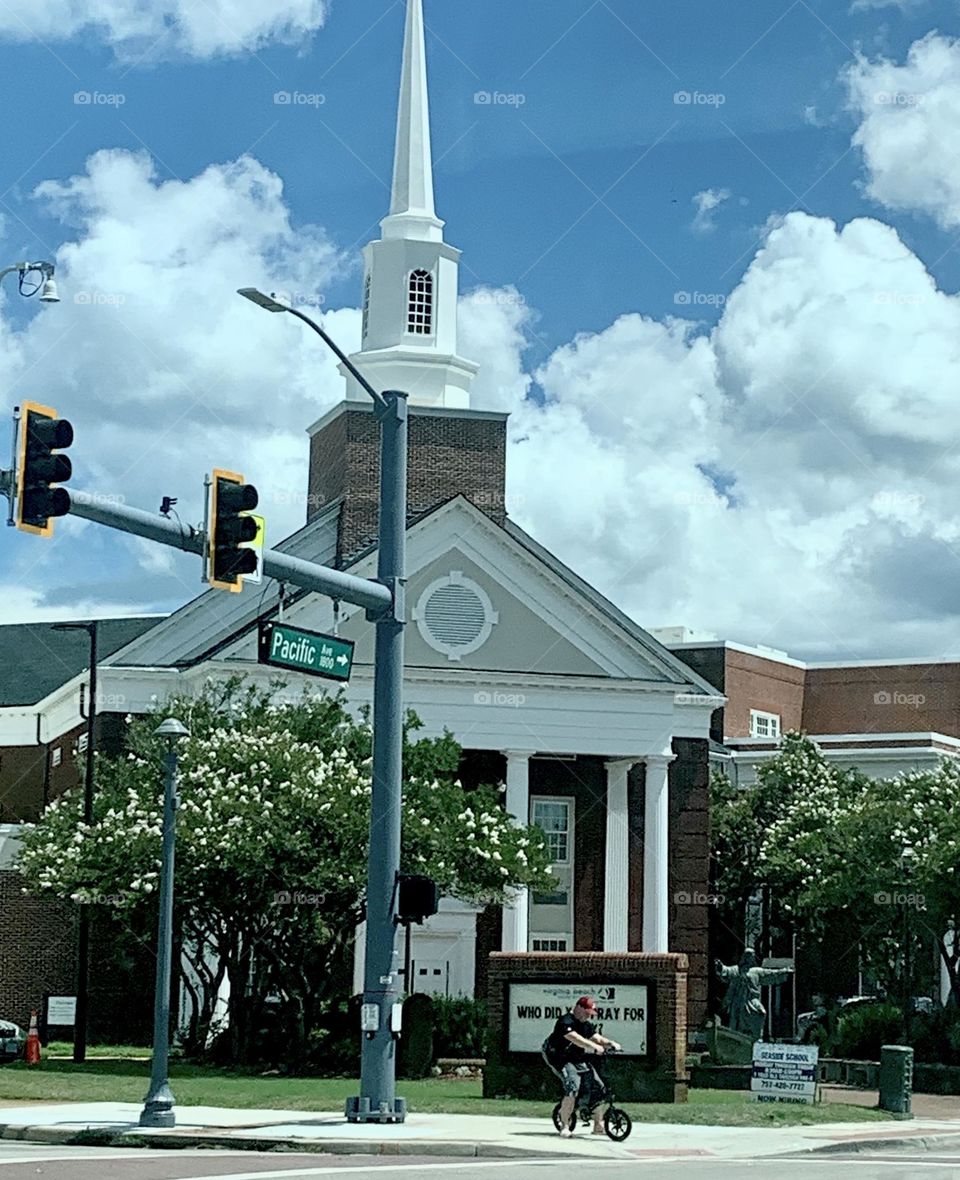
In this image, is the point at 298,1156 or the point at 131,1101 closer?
the point at 298,1156

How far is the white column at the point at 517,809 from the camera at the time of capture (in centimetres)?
4794

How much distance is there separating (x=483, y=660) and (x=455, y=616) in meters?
1.29

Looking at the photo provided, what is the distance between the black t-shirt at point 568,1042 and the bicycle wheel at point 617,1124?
2.69ft

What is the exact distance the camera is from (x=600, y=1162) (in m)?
20.3

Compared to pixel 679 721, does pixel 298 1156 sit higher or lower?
lower

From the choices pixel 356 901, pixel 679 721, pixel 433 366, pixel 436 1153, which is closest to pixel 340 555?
pixel 433 366

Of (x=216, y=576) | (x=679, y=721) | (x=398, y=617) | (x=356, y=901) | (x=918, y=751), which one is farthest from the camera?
(x=918, y=751)

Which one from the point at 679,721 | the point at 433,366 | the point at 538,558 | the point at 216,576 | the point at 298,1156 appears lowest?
the point at 298,1156

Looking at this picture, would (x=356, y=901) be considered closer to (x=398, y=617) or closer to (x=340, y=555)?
(x=398, y=617)

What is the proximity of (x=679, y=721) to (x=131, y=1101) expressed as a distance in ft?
89.8

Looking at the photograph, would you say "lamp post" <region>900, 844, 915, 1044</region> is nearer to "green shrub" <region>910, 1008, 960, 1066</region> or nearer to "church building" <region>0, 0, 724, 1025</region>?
"green shrub" <region>910, 1008, 960, 1066</region>

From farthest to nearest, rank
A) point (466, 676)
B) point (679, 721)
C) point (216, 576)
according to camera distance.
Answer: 1. point (679, 721)
2. point (466, 676)
3. point (216, 576)

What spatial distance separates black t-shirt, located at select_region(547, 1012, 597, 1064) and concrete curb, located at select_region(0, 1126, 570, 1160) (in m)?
2.08

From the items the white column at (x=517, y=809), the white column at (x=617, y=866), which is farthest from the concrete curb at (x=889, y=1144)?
the white column at (x=617, y=866)
